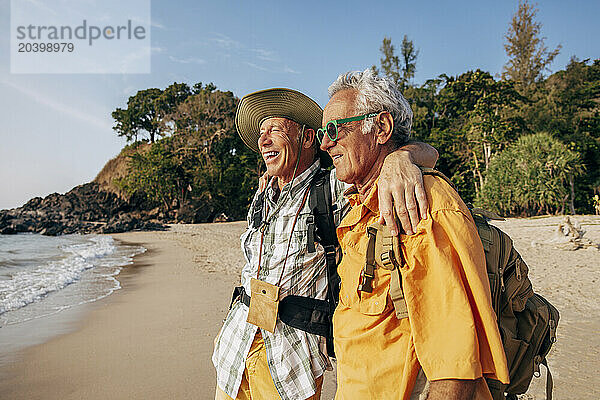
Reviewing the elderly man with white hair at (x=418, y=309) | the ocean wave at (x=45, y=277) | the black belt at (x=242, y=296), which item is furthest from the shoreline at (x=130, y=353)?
the elderly man with white hair at (x=418, y=309)

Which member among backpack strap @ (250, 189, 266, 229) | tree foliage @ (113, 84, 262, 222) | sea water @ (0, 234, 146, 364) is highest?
tree foliage @ (113, 84, 262, 222)

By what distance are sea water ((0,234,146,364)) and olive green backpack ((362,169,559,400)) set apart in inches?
201

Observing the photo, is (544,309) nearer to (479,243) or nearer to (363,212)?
(479,243)

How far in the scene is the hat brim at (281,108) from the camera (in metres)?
2.25

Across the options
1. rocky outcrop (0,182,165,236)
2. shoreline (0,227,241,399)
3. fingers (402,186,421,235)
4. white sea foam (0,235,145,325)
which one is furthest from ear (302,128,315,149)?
rocky outcrop (0,182,165,236)

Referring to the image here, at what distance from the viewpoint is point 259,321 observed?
6.27 ft

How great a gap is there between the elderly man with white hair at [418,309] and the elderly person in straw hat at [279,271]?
0.39 metres

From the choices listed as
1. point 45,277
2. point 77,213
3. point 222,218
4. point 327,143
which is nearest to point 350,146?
point 327,143

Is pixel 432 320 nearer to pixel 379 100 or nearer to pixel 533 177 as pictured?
pixel 379 100

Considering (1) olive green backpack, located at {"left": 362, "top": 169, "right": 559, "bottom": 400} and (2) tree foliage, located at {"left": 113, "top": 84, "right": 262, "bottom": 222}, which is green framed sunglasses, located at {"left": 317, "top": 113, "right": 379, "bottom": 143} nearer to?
(1) olive green backpack, located at {"left": 362, "top": 169, "right": 559, "bottom": 400}

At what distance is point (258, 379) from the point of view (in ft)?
6.23

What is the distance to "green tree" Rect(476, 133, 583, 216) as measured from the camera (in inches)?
722

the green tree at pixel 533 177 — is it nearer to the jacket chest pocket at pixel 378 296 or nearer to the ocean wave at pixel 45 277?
the ocean wave at pixel 45 277

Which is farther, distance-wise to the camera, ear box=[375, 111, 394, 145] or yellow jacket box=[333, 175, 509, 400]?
ear box=[375, 111, 394, 145]
